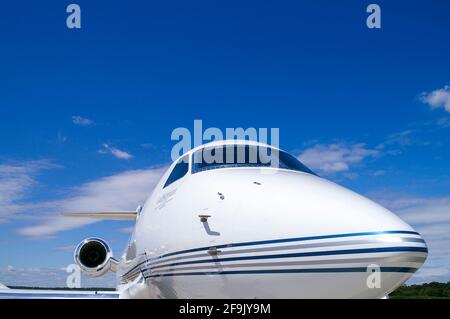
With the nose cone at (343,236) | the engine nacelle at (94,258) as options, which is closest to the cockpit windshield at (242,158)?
the nose cone at (343,236)

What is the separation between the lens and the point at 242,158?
7320 mm

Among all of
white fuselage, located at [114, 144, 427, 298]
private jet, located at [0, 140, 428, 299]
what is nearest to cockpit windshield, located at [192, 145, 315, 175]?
private jet, located at [0, 140, 428, 299]

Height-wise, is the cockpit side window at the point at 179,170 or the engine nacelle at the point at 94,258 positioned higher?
the cockpit side window at the point at 179,170

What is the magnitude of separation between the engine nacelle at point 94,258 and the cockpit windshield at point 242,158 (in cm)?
924

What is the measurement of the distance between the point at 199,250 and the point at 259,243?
1.06 metres

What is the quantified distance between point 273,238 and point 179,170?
365 centimetres

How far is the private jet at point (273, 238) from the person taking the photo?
4555 millimetres

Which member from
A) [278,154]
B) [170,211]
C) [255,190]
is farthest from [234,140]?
[255,190]

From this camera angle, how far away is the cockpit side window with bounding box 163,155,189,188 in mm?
7989

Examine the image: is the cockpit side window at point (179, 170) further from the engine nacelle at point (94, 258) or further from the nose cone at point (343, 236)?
the engine nacelle at point (94, 258)

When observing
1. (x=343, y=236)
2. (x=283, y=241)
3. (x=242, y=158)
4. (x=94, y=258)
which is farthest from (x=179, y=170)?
(x=94, y=258)

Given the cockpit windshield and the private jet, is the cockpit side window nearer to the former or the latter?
the cockpit windshield
